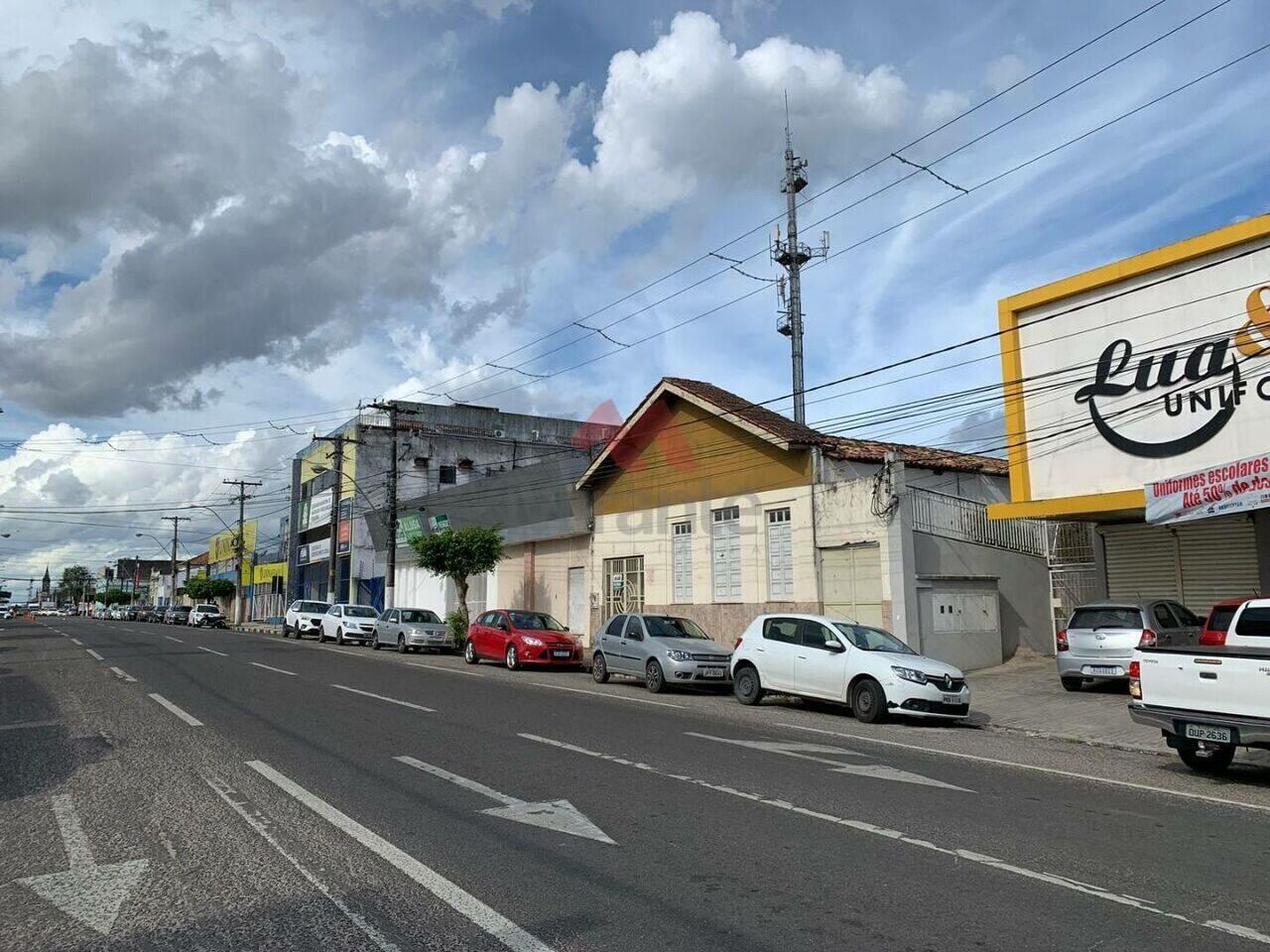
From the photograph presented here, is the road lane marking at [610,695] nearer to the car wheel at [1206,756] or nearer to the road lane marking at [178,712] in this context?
the road lane marking at [178,712]

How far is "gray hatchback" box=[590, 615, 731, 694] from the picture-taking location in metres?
17.0

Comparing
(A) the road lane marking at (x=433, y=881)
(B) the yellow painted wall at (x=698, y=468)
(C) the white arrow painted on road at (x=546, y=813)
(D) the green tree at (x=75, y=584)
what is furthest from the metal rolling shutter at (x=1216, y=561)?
(D) the green tree at (x=75, y=584)

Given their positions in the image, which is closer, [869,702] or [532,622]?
[869,702]

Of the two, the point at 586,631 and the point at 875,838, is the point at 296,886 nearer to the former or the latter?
the point at 875,838

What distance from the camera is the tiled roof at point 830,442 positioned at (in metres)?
21.9

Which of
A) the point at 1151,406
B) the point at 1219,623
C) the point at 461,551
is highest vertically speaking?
the point at 1151,406

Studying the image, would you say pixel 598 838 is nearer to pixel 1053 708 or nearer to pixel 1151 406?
pixel 1053 708

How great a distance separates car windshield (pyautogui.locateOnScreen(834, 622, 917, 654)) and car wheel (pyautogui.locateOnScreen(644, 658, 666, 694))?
410cm

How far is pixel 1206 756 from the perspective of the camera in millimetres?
9414

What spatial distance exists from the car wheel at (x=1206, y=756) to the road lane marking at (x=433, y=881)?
24.6 ft

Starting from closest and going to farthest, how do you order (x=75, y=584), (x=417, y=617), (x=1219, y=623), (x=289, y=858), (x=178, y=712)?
(x=289, y=858) < (x=1219, y=623) < (x=178, y=712) < (x=417, y=617) < (x=75, y=584)

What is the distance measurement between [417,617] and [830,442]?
15277mm

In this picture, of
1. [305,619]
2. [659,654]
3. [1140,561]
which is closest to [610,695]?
[659,654]

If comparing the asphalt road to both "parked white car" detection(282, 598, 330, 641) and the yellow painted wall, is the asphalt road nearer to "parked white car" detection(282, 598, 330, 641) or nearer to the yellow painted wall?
the yellow painted wall
